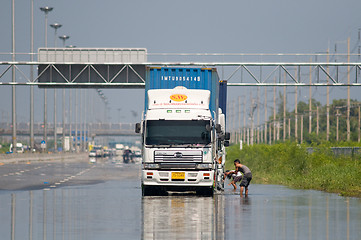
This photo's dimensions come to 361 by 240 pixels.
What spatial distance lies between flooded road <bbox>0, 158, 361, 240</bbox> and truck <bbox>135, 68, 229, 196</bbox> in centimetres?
57

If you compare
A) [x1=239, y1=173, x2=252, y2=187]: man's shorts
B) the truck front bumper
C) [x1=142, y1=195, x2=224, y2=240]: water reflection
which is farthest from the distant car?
the truck front bumper

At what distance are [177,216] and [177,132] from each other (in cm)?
756

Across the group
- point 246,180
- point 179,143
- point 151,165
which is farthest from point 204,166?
point 246,180

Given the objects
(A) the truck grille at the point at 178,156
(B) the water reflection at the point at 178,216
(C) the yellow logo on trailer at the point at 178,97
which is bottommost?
(B) the water reflection at the point at 178,216

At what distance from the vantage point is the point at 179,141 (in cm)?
2573

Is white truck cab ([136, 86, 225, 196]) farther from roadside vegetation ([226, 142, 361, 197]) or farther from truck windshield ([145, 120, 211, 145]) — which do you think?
roadside vegetation ([226, 142, 361, 197])

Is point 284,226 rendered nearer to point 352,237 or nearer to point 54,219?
point 352,237

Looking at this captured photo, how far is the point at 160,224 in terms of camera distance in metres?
16.6

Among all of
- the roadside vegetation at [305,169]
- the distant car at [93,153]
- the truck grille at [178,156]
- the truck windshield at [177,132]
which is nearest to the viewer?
the truck grille at [178,156]

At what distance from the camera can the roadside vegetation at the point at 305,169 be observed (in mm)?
30422

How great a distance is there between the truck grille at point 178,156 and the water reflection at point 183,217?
121cm

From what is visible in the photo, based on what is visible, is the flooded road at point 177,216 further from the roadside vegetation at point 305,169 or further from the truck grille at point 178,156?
the roadside vegetation at point 305,169

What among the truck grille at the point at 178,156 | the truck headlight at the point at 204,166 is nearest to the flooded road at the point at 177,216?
the truck headlight at the point at 204,166

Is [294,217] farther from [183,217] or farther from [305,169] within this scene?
[305,169]
